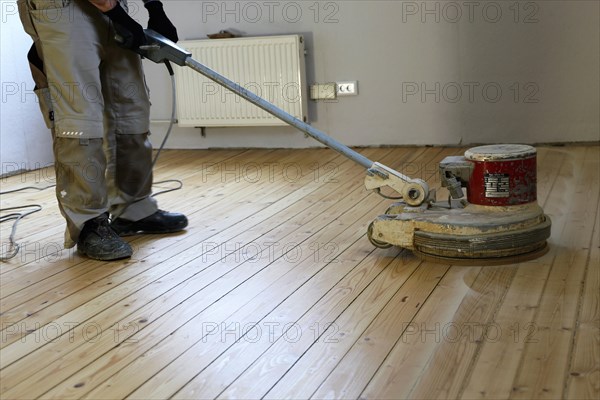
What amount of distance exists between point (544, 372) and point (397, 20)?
3014 mm

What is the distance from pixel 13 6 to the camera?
183 inches

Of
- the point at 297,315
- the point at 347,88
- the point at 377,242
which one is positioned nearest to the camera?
the point at 297,315

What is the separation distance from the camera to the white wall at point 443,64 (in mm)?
4184

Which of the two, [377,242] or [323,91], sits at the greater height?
[323,91]

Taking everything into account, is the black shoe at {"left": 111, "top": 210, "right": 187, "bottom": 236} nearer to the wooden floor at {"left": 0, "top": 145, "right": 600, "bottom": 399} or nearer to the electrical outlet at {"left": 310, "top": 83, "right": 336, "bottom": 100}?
the wooden floor at {"left": 0, "top": 145, "right": 600, "bottom": 399}

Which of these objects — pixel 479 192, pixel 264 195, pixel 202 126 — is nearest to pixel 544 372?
pixel 479 192

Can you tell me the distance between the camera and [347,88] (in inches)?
182

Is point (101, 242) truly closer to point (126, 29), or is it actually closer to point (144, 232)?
point (144, 232)

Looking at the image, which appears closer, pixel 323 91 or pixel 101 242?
pixel 101 242

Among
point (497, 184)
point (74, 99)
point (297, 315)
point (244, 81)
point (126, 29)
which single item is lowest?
point (297, 315)

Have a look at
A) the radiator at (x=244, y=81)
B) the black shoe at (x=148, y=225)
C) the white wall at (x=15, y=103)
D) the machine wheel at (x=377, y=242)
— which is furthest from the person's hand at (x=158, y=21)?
the white wall at (x=15, y=103)

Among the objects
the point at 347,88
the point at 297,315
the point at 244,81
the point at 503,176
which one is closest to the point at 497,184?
the point at 503,176

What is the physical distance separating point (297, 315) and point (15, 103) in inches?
122

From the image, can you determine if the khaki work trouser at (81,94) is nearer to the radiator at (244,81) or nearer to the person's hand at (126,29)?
the person's hand at (126,29)
